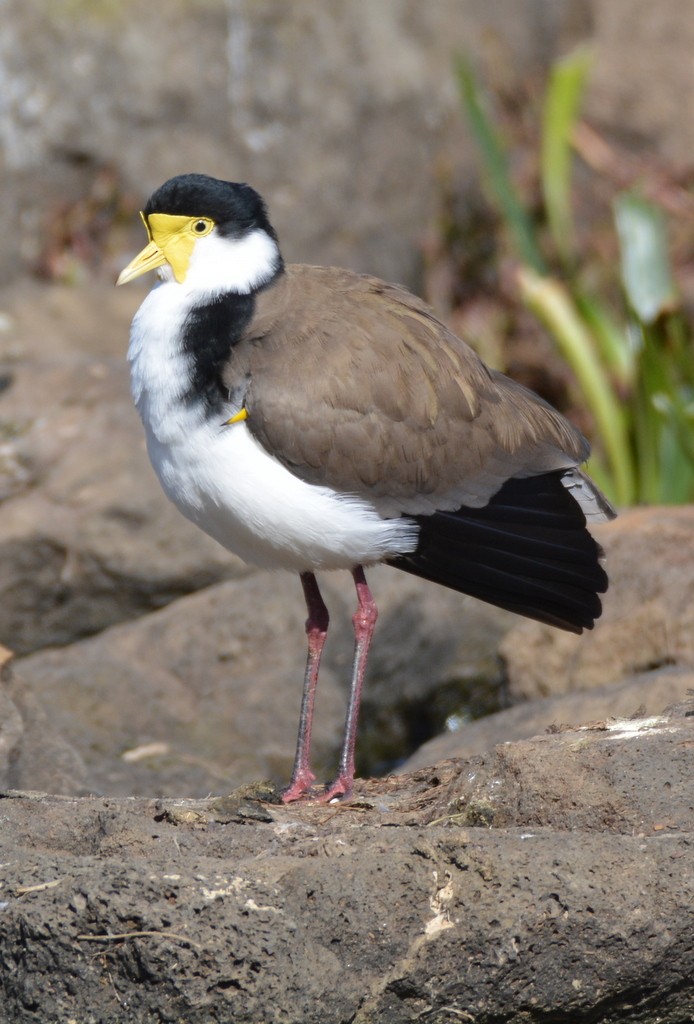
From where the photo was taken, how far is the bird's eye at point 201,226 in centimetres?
495

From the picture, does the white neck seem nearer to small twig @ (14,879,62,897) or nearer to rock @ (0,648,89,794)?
rock @ (0,648,89,794)

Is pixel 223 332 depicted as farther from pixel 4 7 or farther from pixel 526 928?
pixel 4 7

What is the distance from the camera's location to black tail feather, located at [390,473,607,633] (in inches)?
193

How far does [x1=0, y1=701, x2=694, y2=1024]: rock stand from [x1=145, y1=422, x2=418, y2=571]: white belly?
3.84 feet

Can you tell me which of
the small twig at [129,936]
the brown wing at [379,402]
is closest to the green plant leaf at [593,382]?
the brown wing at [379,402]

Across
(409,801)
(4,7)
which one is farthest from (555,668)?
(4,7)

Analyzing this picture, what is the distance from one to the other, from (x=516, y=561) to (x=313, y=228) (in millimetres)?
6055

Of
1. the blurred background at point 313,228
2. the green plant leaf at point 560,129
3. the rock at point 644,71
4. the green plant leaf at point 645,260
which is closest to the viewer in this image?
the blurred background at point 313,228

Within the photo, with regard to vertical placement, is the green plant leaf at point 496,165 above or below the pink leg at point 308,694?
above

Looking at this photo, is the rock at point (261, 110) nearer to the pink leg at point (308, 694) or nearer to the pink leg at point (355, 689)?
the pink leg at point (308, 694)

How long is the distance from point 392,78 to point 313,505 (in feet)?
22.9

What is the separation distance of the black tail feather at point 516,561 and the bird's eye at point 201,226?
4.12 ft

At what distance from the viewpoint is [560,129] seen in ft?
30.2

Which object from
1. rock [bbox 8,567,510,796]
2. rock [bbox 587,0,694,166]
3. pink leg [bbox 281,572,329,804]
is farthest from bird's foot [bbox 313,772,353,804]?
rock [bbox 587,0,694,166]
